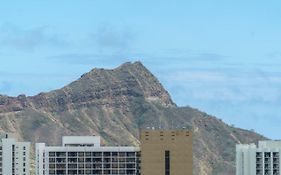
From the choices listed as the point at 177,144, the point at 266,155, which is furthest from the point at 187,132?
the point at 266,155

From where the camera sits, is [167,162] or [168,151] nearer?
[167,162]

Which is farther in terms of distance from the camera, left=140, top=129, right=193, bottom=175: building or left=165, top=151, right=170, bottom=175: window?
left=140, top=129, right=193, bottom=175: building

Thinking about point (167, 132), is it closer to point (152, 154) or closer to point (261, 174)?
point (152, 154)

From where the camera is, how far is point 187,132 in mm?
192500

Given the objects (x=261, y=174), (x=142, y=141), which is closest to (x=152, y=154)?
(x=142, y=141)

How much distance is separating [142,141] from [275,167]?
78.0 feet

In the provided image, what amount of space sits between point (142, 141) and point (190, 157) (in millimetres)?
8548

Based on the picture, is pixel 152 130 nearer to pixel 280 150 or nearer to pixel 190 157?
pixel 190 157

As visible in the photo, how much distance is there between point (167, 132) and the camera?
627ft

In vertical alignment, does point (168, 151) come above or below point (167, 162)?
above

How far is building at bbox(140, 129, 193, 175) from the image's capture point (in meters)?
190

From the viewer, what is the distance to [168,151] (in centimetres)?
19025

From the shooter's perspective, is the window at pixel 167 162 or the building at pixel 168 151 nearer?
the window at pixel 167 162

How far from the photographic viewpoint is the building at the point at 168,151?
623ft
